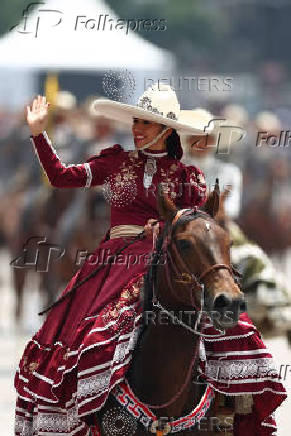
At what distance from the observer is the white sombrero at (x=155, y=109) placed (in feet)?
23.3

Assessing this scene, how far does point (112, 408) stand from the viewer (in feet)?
21.5

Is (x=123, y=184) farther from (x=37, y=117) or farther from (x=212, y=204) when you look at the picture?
(x=212, y=204)

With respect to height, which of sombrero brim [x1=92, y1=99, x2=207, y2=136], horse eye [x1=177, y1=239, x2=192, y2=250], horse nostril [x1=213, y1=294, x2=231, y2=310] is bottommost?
horse nostril [x1=213, y1=294, x2=231, y2=310]

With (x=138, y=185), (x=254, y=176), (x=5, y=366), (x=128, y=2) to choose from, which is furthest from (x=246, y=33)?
(x=138, y=185)

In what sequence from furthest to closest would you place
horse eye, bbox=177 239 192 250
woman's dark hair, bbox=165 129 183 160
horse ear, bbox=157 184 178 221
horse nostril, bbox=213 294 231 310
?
woman's dark hair, bbox=165 129 183 160 → horse ear, bbox=157 184 178 221 → horse eye, bbox=177 239 192 250 → horse nostril, bbox=213 294 231 310

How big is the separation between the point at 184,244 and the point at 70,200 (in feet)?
29.4

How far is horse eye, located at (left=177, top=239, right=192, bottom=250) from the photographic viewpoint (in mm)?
6223

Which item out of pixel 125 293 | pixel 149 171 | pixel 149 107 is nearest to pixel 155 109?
pixel 149 107

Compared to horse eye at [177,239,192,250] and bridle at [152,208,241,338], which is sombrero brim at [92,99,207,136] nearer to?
bridle at [152,208,241,338]

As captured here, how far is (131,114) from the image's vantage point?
7242 millimetres

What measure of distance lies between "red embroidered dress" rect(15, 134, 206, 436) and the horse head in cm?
34

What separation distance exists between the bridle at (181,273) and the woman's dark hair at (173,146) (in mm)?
865

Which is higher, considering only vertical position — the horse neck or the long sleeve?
the long sleeve

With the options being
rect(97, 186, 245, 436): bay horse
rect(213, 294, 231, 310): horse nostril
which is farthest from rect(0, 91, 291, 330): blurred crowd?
rect(213, 294, 231, 310): horse nostril
